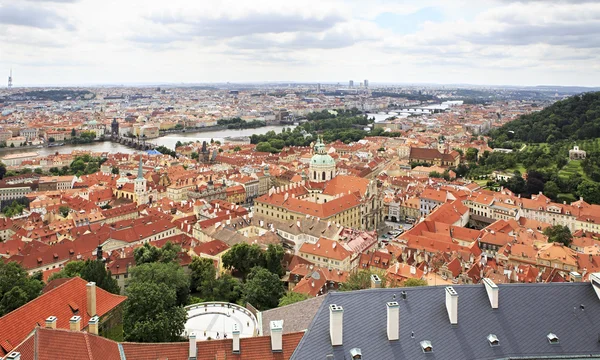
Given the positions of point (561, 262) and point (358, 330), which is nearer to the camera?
point (358, 330)

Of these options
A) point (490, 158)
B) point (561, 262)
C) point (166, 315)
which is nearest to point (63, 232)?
point (166, 315)

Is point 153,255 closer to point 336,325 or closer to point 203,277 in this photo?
point 203,277

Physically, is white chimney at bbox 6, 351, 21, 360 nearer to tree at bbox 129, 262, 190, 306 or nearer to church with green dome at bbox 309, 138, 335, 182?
tree at bbox 129, 262, 190, 306

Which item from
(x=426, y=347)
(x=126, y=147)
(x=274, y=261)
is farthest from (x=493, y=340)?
(x=126, y=147)

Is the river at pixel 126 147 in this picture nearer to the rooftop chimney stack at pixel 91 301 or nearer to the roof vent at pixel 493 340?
the rooftop chimney stack at pixel 91 301

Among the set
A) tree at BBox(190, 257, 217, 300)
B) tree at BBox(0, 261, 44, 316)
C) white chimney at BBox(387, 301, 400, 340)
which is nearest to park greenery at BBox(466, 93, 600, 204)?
tree at BBox(190, 257, 217, 300)

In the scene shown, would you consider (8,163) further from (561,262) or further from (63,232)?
(561,262)

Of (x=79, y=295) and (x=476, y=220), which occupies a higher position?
(x=79, y=295)
